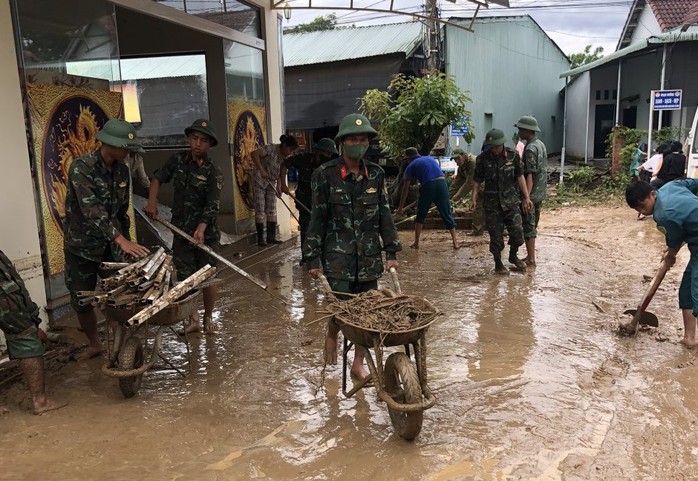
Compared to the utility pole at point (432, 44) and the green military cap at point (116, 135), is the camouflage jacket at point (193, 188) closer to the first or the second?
the green military cap at point (116, 135)

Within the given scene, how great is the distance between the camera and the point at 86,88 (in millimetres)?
5617

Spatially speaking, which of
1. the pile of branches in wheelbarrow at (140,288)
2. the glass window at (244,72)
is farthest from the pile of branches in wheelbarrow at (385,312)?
the glass window at (244,72)

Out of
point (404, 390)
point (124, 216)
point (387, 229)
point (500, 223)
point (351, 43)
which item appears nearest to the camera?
point (404, 390)

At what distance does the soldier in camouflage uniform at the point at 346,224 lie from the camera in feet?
13.6

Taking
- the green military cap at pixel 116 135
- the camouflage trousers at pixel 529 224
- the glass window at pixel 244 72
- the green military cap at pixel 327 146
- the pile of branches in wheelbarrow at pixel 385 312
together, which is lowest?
the camouflage trousers at pixel 529 224

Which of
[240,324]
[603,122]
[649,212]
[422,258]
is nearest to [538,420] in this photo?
[649,212]

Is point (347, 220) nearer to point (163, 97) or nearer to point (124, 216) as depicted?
point (124, 216)

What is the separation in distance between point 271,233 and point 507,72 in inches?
598

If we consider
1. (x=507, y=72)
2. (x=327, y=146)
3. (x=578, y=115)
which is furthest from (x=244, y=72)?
(x=578, y=115)

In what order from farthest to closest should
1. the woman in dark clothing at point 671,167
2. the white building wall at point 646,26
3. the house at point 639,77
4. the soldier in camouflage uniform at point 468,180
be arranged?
the white building wall at point 646,26, the house at point 639,77, the woman in dark clothing at point 671,167, the soldier in camouflage uniform at point 468,180

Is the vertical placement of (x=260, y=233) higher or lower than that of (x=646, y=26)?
lower

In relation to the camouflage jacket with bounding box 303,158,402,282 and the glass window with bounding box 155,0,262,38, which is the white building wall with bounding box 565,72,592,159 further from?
the camouflage jacket with bounding box 303,158,402,282

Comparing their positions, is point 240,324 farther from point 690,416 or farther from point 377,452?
point 690,416

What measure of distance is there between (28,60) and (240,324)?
301 centimetres
